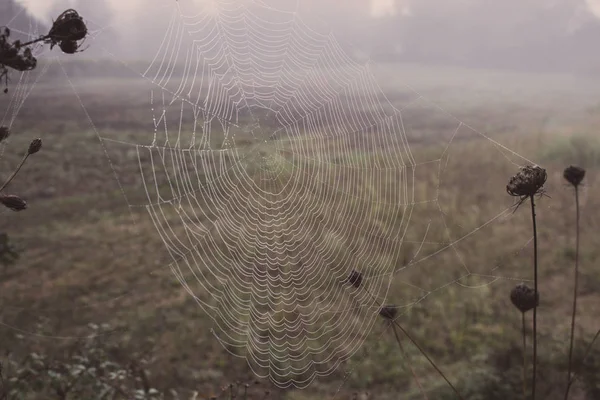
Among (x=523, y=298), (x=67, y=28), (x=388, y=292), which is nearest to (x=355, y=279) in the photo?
(x=523, y=298)

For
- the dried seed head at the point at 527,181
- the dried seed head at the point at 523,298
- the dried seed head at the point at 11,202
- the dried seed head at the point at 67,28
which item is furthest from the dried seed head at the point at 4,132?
the dried seed head at the point at 523,298

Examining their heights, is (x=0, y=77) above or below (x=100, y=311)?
above

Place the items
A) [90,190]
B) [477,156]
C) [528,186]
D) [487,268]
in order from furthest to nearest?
1. [477,156]
2. [90,190]
3. [487,268]
4. [528,186]

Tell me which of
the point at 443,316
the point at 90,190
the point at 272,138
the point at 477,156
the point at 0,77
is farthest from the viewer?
the point at 477,156

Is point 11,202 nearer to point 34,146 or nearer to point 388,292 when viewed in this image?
point 34,146

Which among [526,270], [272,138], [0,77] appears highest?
[0,77]

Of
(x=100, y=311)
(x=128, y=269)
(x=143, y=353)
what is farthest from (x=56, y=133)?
(x=143, y=353)

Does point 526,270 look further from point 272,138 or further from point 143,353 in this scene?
point 143,353
